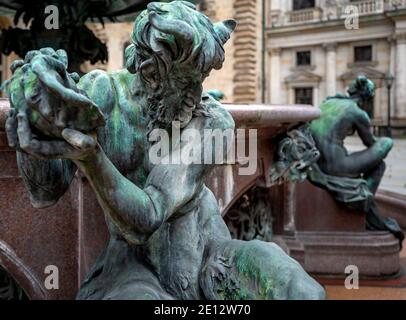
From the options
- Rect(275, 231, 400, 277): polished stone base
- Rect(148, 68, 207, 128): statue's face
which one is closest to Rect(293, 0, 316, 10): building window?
Rect(275, 231, 400, 277): polished stone base

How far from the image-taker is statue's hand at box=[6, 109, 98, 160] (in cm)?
106

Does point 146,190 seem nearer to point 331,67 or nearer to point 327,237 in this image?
point 327,237

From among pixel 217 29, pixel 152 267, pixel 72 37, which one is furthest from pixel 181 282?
pixel 72 37

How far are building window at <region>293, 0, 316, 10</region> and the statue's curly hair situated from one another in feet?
108

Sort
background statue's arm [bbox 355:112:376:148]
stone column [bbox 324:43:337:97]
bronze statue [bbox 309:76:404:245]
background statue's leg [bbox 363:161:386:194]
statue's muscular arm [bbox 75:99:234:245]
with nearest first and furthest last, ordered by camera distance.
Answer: statue's muscular arm [bbox 75:99:234:245], bronze statue [bbox 309:76:404:245], background statue's arm [bbox 355:112:376:148], background statue's leg [bbox 363:161:386:194], stone column [bbox 324:43:337:97]

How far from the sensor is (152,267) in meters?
1.47

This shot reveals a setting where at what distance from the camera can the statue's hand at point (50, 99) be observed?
1038 millimetres

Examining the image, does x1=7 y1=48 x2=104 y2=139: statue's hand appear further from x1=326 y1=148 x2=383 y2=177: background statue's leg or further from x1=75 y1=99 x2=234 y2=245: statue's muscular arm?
x1=326 y1=148 x2=383 y2=177: background statue's leg

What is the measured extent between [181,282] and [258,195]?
221cm

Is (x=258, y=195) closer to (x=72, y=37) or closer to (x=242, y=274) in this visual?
(x=72, y=37)

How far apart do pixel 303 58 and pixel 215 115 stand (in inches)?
1285

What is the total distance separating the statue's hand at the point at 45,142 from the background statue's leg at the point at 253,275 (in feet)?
1.78

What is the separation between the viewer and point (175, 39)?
4.19 feet

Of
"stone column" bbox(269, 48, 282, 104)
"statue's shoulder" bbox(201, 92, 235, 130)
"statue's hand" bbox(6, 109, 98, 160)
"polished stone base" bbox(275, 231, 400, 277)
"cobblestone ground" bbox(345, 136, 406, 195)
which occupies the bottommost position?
"polished stone base" bbox(275, 231, 400, 277)
